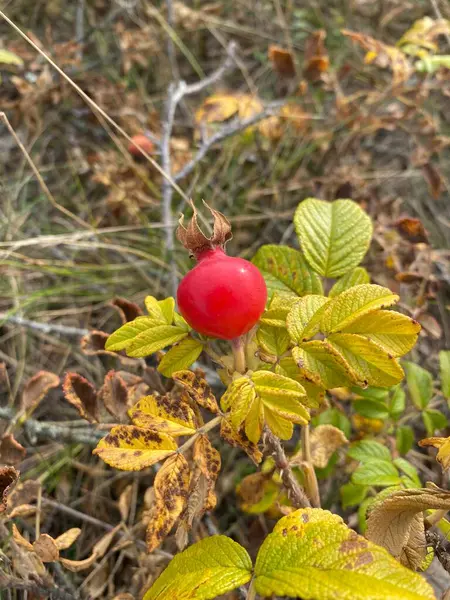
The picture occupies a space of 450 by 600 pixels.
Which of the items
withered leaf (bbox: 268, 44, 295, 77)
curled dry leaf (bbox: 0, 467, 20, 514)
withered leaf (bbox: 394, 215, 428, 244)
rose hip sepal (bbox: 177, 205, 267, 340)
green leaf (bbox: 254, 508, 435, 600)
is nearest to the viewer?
green leaf (bbox: 254, 508, 435, 600)

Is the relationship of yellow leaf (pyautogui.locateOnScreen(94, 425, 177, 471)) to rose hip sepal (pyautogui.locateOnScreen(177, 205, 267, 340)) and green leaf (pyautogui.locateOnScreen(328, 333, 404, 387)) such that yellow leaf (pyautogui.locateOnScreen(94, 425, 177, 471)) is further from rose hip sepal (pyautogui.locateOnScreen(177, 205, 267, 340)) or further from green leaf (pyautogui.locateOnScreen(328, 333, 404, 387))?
green leaf (pyautogui.locateOnScreen(328, 333, 404, 387))

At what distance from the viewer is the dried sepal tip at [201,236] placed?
803 mm

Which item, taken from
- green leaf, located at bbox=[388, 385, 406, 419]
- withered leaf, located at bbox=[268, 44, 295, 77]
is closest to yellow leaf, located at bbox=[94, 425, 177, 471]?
green leaf, located at bbox=[388, 385, 406, 419]

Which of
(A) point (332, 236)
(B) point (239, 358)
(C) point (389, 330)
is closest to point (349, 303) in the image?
(C) point (389, 330)

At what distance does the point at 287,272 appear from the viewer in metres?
1.10

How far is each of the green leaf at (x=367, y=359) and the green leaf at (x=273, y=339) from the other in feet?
0.26

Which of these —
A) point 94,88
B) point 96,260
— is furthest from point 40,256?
A: point 94,88

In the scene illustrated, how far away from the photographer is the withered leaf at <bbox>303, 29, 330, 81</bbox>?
A: 192cm

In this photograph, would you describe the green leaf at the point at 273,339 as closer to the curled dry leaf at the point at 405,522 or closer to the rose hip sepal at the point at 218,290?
the rose hip sepal at the point at 218,290

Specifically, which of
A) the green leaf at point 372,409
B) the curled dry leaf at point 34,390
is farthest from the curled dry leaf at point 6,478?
the green leaf at point 372,409

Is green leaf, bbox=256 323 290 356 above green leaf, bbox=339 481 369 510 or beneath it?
above

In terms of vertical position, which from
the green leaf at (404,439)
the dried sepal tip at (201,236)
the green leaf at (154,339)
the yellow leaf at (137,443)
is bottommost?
the green leaf at (404,439)

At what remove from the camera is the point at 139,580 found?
1231mm

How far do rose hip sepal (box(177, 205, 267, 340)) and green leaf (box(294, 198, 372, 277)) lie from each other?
0.29 meters
